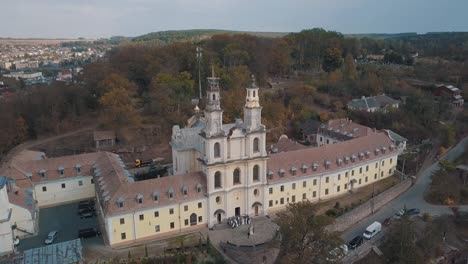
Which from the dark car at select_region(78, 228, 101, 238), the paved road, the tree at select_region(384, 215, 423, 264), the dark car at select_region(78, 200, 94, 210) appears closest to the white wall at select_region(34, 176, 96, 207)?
the dark car at select_region(78, 200, 94, 210)

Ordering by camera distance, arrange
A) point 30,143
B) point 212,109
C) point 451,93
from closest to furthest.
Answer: point 212,109, point 30,143, point 451,93

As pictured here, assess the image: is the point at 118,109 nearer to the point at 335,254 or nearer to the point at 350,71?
the point at 335,254

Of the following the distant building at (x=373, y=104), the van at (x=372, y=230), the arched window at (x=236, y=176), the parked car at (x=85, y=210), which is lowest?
the van at (x=372, y=230)

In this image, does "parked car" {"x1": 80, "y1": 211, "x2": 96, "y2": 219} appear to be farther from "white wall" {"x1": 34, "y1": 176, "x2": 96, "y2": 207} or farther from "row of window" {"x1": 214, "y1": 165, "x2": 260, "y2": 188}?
"row of window" {"x1": 214, "y1": 165, "x2": 260, "y2": 188}

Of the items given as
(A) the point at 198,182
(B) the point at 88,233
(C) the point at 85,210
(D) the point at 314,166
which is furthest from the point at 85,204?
(D) the point at 314,166

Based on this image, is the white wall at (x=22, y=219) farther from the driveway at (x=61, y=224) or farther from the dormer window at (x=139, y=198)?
the dormer window at (x=139, y=198)

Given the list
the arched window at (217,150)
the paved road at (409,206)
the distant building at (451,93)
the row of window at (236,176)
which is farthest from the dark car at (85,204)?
the distant building at (451,93)

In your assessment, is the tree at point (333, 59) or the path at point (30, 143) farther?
the tree at point (333, 59)
